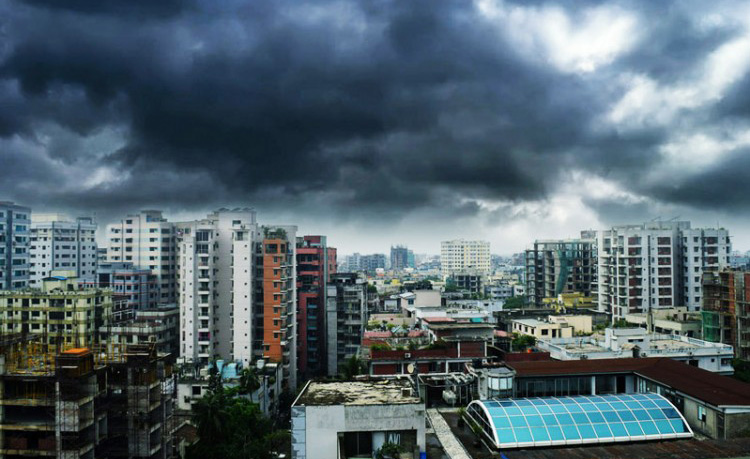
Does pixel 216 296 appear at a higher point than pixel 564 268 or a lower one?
lower

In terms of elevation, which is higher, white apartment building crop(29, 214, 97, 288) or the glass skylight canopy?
white apartment building crop(29, 214, 97, 288)

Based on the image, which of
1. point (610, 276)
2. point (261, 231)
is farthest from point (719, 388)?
point (610, 276)

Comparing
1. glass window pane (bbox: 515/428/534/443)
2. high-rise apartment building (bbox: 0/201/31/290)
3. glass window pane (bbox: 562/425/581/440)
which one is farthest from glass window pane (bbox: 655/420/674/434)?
high-rise apartment building (bbox: 0/201/31/290)

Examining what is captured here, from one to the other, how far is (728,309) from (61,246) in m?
78.3

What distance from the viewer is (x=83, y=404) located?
2391 centimetres

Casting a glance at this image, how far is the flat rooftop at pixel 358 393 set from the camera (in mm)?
20594

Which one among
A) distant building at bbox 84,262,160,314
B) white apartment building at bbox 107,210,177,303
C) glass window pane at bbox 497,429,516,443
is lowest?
glass window pane at bbox 497,429,516,443

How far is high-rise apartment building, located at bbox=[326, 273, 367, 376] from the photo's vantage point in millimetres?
54344

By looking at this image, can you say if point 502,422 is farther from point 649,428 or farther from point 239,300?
point 239,300

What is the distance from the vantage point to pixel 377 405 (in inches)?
781

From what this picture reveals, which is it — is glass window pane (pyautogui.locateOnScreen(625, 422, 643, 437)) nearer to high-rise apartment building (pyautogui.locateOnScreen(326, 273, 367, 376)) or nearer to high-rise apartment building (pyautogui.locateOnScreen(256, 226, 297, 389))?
high-rise apartment building (pyautogui.locateOnScreen(256, 226, 297, 389))

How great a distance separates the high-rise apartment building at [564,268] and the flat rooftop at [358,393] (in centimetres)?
6025

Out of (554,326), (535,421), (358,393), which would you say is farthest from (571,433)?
(554,326)

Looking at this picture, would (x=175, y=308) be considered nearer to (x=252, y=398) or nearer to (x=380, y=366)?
(x=252, y=398)
